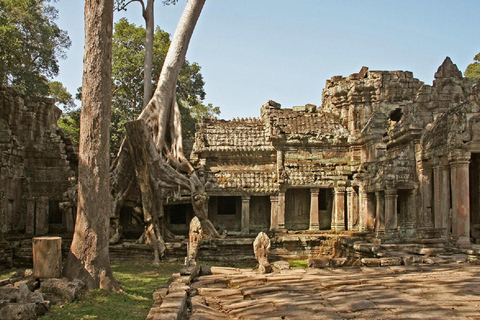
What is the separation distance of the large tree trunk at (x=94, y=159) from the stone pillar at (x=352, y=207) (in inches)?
511

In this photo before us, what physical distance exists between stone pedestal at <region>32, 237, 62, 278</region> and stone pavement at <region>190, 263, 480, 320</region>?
106 inches

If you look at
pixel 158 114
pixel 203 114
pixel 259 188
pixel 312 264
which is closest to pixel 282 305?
pixel 312 264

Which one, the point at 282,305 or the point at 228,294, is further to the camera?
the point at 228,294

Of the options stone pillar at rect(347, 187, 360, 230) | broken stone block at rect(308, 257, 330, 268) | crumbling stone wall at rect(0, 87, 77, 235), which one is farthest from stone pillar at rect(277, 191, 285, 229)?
crumbling stone wall at rect(0, 87, 77, 235)

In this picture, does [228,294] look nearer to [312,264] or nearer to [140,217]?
[312,264]

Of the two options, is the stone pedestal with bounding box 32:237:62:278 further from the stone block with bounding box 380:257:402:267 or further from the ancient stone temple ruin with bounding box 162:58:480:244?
the ancient stone temple ruin with bounding box 162:58:480:244

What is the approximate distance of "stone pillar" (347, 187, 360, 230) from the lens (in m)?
20.4

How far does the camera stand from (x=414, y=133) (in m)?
15.7

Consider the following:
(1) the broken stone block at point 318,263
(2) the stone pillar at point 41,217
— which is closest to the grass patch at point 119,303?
(1) the broken stone block at point 318,263

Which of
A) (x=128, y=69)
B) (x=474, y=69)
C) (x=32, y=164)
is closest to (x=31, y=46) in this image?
(x=128, y=69)

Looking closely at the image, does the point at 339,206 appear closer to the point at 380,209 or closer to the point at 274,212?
the point at 274,212

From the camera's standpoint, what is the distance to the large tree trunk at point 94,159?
9.58 m

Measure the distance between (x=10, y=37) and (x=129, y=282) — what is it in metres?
16.0

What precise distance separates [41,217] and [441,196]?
14151 millimetres
